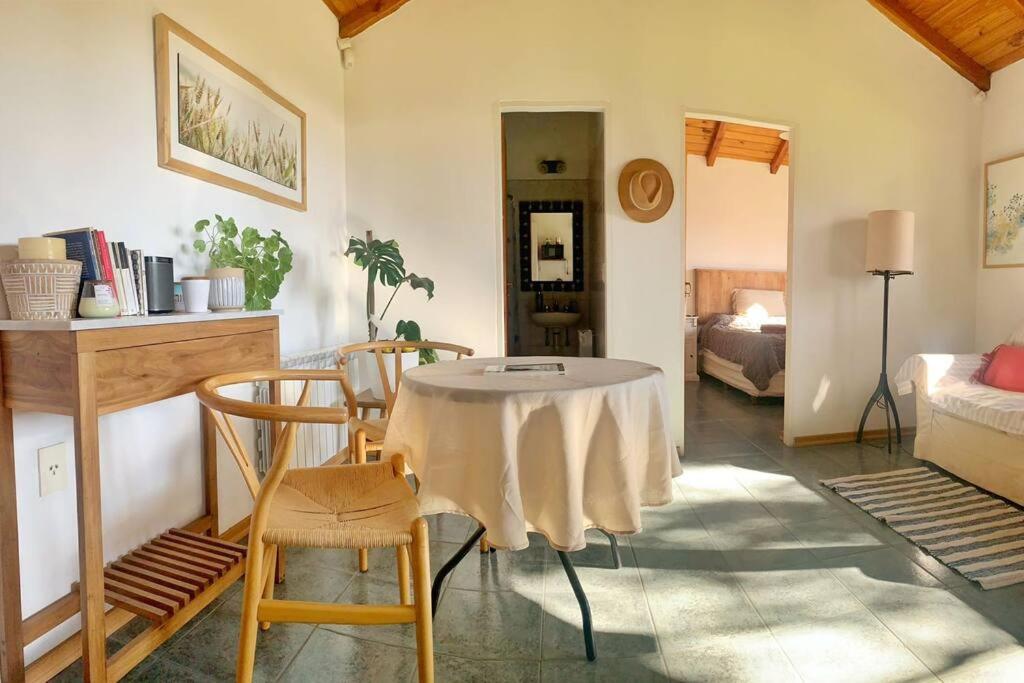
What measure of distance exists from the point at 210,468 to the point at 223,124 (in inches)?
57.3

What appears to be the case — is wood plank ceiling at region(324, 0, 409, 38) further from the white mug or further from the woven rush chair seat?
the woven rush chair seat

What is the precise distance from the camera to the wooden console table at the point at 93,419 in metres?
1.33

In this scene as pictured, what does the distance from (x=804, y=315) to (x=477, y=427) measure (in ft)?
10.6

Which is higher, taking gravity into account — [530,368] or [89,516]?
[530,368]

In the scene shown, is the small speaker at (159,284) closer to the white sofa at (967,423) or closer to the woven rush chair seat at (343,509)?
the woven rush chair seat at (343,509)

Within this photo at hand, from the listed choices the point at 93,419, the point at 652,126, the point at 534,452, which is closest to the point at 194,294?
the point at 93,419

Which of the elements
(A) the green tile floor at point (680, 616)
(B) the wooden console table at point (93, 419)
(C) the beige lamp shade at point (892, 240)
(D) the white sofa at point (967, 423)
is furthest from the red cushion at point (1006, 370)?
(B) the wooden console table at point (93, 419)

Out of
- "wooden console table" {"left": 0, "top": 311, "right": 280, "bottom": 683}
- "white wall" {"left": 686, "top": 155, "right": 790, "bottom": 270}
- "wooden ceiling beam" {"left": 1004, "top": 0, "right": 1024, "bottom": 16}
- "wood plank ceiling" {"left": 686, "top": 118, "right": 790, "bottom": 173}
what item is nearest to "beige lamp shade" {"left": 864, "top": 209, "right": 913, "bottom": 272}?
"wooden ceiling beam" {"left": 1004, "top": 0, "right": 1024, "bottom": 16}

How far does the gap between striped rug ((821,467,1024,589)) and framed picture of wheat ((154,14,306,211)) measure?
11.0 ft

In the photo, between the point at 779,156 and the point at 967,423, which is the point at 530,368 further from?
the point at 779,156

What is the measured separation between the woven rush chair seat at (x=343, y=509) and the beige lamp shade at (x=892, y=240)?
352 cm

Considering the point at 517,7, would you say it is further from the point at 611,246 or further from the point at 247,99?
the point at 247,99

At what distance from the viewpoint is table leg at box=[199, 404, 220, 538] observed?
226cm

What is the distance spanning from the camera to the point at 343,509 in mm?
1523
